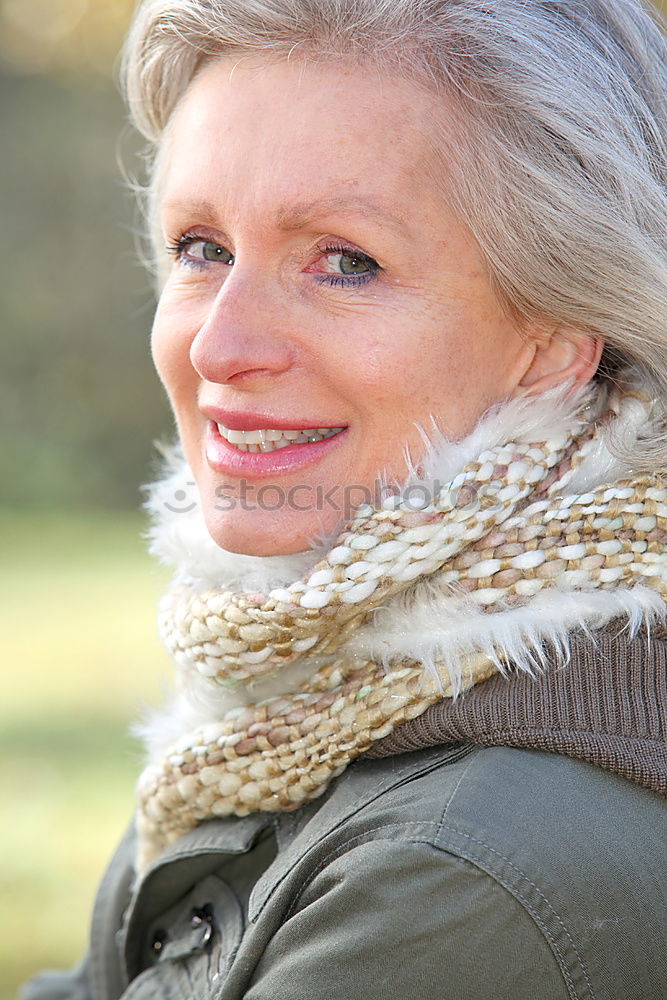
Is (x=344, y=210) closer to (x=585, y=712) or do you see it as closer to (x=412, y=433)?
(x=412, y=433)

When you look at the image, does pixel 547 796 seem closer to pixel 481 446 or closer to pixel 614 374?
pixel 481 446

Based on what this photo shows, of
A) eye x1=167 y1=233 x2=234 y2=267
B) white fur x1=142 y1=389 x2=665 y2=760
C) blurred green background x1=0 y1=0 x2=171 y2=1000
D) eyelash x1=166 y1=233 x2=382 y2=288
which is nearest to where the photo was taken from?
white fur x1=142 y1=389 x2=665 y2=760

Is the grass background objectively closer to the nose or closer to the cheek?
the cheek

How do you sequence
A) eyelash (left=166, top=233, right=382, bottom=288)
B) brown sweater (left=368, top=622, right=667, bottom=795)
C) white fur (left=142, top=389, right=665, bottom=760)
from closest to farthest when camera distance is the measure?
brown sweater (left=368, top=622, right=667, bottom=795) < white fur (left=142, top=389, right=665, bottom=760) < eyelash (left=166, top=233, right=382, bottom=288)

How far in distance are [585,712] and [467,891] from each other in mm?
333

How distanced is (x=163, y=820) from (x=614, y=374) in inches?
47.0

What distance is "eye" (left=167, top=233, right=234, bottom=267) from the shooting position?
1.93 meters

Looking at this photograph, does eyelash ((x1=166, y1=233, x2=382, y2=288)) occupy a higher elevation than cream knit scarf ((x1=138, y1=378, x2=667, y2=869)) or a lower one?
higher

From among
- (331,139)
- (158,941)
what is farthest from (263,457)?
(158,941)

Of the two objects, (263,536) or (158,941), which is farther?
(158,941)

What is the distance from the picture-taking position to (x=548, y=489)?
1.70 meters

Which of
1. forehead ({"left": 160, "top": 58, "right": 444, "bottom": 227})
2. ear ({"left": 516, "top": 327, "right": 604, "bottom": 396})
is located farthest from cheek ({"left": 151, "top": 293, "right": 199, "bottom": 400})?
ear ({"left": 516, "top": 327, "right": 604, "bottom": 396})

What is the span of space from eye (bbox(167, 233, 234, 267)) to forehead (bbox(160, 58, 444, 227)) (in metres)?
0.20

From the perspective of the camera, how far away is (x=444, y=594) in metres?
1.67
